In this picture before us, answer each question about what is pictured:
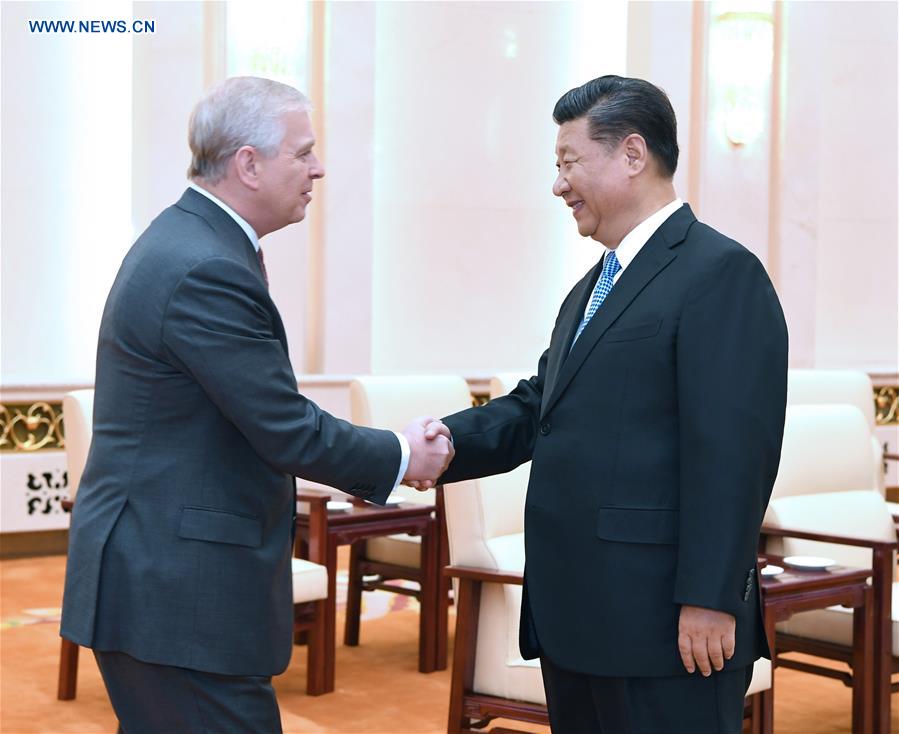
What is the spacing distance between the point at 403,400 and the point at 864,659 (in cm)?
229

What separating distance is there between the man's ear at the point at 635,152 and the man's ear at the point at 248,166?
653mm

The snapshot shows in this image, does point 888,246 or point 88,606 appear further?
point 888,246

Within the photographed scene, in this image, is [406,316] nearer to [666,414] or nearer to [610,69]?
[610,69]

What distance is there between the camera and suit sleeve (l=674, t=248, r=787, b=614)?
1.95m

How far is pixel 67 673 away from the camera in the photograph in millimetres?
4176

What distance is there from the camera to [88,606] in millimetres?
2014

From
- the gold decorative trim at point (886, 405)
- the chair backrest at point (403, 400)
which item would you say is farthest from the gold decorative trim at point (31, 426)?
the gold decorative trim at point (886, 405)

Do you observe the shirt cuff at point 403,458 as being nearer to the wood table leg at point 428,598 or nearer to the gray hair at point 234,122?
the gray hair at point 234,122

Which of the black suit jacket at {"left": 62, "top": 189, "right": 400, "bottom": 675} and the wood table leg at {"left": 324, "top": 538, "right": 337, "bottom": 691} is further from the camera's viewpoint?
the wood table leg at {"left": 324, "top": 538, "right": 337, "bottom": 691}

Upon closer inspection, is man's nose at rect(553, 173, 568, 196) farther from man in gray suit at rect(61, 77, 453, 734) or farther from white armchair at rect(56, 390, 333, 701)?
white armchair at rect(56, 390, 333, 701)

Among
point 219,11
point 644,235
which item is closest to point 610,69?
point 219,11

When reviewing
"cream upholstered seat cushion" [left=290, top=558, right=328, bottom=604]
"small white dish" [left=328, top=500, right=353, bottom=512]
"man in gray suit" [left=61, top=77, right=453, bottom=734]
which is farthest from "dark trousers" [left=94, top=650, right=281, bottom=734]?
"small white dish" [left=328, top=500, right=353, bottom=512]

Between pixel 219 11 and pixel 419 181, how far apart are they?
5.34 ft

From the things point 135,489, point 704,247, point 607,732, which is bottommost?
point 607,732
